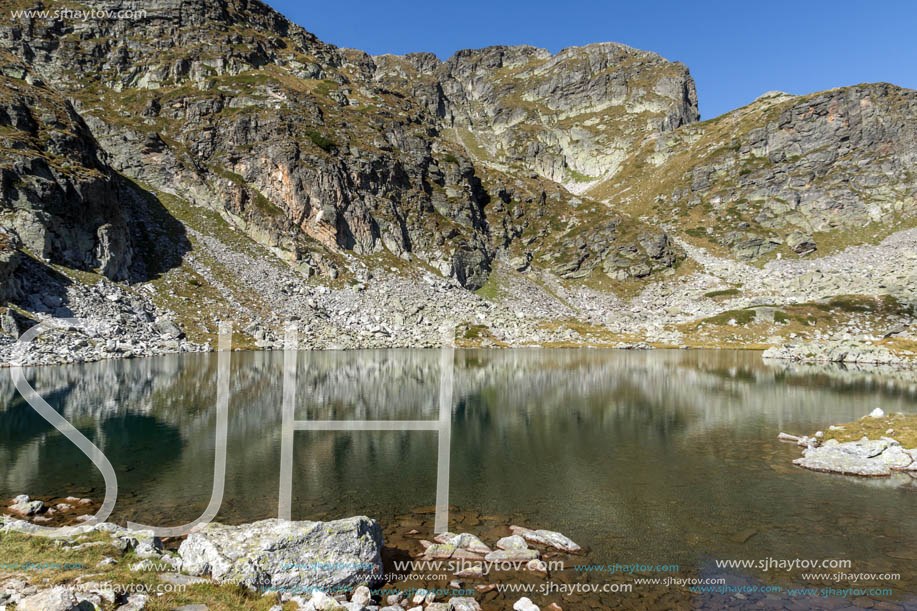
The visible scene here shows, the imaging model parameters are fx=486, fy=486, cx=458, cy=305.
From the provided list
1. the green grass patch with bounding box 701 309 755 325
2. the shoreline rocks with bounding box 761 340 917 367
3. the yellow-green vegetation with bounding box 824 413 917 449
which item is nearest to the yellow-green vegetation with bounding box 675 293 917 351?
the green grass patch with bounding box 701 309 755 325

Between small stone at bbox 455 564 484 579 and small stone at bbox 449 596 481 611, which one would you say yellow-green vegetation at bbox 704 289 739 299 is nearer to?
small stone at bbox 455 564 484 579

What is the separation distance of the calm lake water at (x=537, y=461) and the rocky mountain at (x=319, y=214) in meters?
39.2

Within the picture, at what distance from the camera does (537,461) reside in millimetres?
26172

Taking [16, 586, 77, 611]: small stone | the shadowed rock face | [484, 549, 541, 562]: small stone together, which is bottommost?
[484, 549, 541, 562]: small stone

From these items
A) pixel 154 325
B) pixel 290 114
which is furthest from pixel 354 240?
pixel 154 325

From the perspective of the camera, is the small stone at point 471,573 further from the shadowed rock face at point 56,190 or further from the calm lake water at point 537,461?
the shadowed rock face at point 56,190

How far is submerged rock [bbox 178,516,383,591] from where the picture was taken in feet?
36.9

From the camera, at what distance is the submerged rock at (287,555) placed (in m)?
11.2

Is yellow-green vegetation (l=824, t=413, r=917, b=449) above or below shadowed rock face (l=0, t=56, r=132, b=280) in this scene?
below

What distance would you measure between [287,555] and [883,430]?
34203 millimetres

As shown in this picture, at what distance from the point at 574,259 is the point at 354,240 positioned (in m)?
74.5

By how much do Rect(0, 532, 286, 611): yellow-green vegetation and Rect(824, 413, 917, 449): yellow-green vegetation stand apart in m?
32.9

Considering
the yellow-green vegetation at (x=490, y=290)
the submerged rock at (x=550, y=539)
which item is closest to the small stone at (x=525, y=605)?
the submerged rock at (x=550, y=539)

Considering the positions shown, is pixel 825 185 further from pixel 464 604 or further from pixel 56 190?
pixel 56 190
